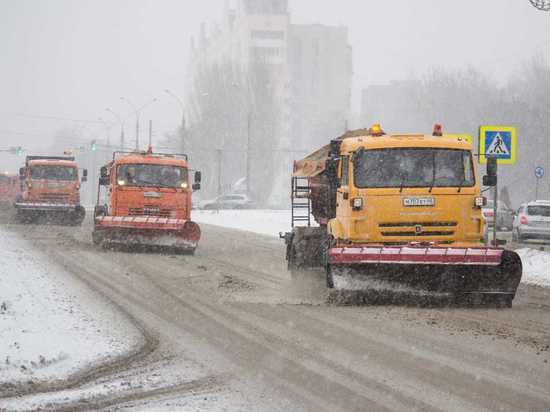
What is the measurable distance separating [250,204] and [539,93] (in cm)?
2841

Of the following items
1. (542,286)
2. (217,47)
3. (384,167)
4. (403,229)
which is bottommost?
(542,286)

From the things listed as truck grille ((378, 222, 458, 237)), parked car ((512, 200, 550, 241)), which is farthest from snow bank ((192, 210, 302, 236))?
truck grille ((378, 222, 458, 237))

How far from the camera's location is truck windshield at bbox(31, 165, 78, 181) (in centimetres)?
3691

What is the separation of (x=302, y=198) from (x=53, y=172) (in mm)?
21710

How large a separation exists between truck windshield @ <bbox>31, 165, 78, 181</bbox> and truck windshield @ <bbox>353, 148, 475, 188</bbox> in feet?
84.4

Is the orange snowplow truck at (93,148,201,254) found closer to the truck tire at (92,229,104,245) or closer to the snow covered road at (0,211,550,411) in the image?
the truck tire at (92,229,104,245)

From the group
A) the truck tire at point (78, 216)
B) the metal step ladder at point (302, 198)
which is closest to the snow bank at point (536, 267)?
the metal step ladder at point (302, 198)

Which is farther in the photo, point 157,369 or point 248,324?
point 248,324

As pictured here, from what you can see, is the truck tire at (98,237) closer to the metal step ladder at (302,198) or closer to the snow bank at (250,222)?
the metal step ladder at (302,198)

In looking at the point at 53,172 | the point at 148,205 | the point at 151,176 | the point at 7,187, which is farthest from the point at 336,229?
the point at 7,187

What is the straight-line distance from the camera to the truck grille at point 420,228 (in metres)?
12.8

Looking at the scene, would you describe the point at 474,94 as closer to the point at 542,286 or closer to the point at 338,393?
the point at 542,286

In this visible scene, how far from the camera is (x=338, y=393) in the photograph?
661cm

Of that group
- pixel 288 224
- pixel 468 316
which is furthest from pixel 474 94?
pixel 468 316
